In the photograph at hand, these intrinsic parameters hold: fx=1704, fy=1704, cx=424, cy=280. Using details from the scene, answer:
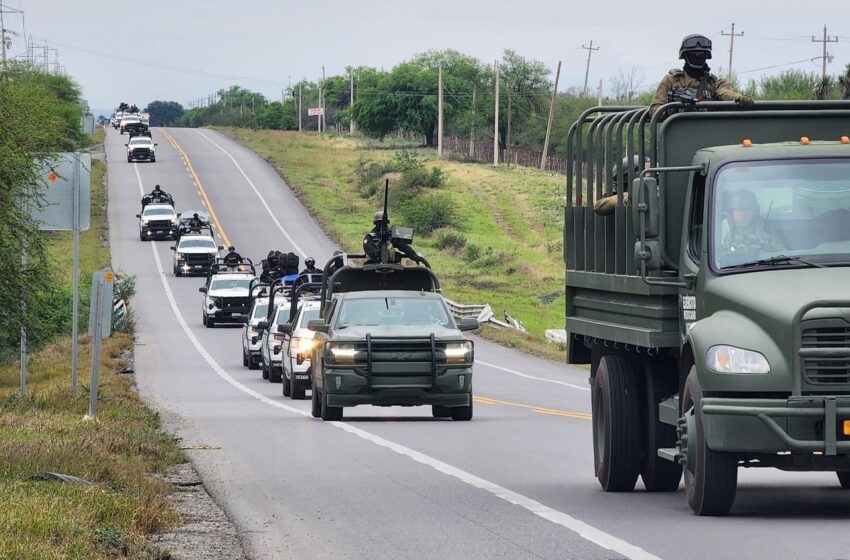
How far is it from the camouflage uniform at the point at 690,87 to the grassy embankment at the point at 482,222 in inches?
1236

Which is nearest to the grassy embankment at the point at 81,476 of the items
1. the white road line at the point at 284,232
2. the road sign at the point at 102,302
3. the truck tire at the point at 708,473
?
the road sign at the point at 102,302

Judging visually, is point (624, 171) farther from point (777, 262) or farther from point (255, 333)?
point (255, 333)

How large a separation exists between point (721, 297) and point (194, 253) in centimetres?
5966

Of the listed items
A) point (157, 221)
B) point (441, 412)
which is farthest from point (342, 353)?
point (157, 221)

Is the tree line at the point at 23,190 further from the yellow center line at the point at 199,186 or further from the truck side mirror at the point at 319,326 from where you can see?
the yellow center line at the point at 199,186

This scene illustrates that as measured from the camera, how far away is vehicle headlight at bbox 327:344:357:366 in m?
22.6

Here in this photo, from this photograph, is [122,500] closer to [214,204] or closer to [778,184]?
[778,184]

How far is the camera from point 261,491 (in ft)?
48.1

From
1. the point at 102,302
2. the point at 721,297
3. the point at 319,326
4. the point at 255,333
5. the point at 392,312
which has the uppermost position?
the point at 721,297

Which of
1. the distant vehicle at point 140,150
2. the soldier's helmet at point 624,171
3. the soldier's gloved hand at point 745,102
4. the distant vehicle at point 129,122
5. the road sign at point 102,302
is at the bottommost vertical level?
the road sign at point 102,302

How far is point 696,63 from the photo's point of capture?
13.7 meters

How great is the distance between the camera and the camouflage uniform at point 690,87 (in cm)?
1348

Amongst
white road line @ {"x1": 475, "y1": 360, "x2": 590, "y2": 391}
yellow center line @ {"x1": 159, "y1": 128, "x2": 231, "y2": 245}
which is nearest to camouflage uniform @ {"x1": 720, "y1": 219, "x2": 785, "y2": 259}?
white road line @ {"x1": 475, "y1": 360, "x2": 590, "y2": 391}

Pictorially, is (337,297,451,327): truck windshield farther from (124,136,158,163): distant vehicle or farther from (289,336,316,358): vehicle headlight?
(124,136,158,163): distant vehicle
